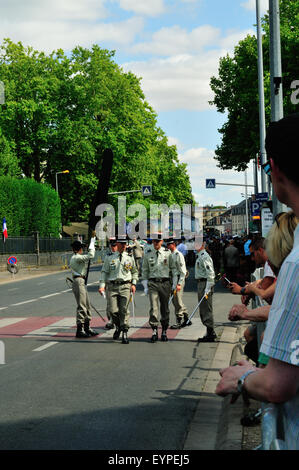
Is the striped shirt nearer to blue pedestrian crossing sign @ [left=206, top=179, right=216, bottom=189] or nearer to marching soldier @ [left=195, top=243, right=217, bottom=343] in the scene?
marching soldier @ [left=195, top=243, right=217, bottom=343]

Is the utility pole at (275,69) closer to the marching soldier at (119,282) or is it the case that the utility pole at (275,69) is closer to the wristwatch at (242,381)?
the marching soldier at (119,282)

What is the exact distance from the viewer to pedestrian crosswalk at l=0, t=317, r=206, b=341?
11867 millimetres

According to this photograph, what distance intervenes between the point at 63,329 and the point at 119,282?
1.94 m

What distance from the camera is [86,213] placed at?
46.6 m

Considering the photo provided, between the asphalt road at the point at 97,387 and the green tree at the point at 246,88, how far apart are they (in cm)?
1985

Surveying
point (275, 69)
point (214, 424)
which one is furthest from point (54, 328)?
point (214, 424)

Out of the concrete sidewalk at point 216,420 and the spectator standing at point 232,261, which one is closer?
the concrete sidewalk at point 216,420

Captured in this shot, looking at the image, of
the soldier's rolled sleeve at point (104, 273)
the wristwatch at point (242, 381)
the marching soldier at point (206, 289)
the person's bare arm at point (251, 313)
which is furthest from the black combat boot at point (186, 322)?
the wristwatch at point (242, 381)

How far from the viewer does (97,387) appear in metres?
7.30

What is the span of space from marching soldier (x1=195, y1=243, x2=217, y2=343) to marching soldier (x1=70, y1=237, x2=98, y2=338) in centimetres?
211

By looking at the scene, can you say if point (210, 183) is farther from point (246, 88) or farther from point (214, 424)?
point (214, 424)

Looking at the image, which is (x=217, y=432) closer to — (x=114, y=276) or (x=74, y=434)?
(x=74, y=434)

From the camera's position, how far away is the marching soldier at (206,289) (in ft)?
36.7

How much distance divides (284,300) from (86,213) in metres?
45.3
